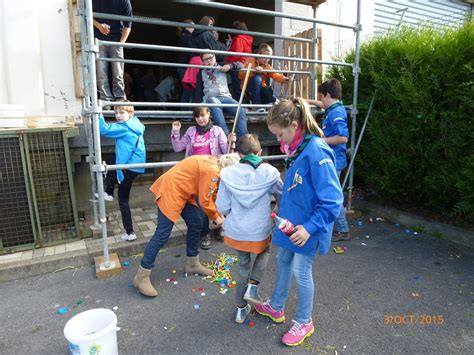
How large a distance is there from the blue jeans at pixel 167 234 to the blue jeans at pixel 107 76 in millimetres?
2366

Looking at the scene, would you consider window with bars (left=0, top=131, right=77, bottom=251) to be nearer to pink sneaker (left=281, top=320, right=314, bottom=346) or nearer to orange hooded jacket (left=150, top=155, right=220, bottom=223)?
orange hooded jacket (left=150, top=155, right=220, bottom=223)

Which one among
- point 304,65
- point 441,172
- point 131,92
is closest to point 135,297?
point 441,172

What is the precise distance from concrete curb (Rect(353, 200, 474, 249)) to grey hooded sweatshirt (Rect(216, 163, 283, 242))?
2693mm

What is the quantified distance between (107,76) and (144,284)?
3.03 metres

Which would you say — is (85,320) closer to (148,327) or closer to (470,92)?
(148,327)

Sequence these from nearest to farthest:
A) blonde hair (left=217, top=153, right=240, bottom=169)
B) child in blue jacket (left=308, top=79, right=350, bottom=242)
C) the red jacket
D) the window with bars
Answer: blonde hair (left=217, top=153, right=240, bottom=169)
the window with bars
child in blue jacket (left=308, top=79, right=350, bottom=242)
the red jacket

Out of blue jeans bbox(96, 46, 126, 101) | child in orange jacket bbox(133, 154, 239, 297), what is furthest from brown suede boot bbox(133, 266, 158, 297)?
blue jeans bbox(96, 46, 126, 101)

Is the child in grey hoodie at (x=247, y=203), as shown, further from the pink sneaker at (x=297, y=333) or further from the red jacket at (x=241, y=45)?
the red jacket at (x=241, y=45)

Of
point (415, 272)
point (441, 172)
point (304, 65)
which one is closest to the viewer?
point (415, 272)

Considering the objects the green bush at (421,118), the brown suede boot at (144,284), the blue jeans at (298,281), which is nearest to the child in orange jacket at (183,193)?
the brown suede boot at (144,284)

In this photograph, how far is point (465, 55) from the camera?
12.4ft

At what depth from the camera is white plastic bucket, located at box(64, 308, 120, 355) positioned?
6.61ft

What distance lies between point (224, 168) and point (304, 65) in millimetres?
4677

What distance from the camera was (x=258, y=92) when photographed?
219 inches
